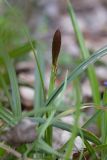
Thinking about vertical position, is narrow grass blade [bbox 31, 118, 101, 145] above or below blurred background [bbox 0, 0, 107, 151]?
below

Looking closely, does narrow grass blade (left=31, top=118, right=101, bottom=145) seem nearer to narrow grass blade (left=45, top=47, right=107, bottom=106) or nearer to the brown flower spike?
narrow grass blade (left=45, top=47, right=107, bottom=106)

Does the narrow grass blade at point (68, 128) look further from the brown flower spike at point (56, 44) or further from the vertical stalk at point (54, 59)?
the brown flower spike at point (56, 44)

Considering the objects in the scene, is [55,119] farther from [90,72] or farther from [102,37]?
[102,37]

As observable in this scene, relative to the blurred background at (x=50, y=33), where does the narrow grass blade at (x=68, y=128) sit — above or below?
below

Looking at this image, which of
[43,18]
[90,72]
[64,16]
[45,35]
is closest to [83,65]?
[90,72]

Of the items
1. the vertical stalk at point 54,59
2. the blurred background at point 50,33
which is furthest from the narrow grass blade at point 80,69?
the blurred background at point 50,33

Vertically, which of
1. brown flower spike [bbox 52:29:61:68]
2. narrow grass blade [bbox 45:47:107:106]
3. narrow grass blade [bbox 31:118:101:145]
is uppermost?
brown flower spike [bbox 52:29:61:68]

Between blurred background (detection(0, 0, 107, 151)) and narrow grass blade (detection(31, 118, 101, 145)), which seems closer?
narrow grass blade (detection(31, 118, 101, 145))

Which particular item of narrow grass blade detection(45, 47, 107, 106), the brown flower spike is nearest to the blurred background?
narrow grass blade detection(45, 47, 107, 106)

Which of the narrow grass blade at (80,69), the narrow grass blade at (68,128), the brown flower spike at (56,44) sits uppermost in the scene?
the brown flower spike at (56,44)

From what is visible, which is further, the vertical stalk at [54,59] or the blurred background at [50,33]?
the blurred background at [50,33]

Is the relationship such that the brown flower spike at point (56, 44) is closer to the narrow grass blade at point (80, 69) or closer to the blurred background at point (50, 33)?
the narrow grass blade at point (80, 69)
